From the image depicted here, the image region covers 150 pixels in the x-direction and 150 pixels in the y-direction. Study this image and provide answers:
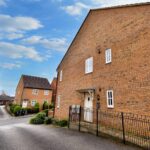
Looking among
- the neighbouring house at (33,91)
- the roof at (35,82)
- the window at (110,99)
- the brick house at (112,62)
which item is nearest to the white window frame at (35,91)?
the neighbouring house at (33,91)

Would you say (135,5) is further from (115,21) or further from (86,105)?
(86,105)

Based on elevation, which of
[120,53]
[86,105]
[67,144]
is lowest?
[67,144]

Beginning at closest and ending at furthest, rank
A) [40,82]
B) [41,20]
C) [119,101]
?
[119,101], [41,20], [40,82]

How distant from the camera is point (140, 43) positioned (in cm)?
1007

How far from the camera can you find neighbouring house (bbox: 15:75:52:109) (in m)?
39.2

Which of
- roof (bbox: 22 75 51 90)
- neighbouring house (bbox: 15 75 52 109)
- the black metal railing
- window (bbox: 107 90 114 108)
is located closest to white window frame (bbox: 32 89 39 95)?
neighbouring house (bbox: 15 75 52 109)

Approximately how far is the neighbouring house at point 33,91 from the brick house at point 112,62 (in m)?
23.3

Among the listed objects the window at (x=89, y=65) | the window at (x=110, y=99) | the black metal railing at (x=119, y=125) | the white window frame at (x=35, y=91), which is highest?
the window at (x=89, y=65)

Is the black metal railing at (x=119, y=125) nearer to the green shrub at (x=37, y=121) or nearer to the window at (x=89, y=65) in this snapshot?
the window at (x=89, y=65)

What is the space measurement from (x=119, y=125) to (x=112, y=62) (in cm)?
481

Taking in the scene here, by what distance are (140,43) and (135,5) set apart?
3214 mm

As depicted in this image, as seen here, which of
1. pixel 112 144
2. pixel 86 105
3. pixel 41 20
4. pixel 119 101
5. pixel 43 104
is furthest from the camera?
pixel 43 104

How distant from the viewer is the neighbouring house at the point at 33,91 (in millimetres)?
39250

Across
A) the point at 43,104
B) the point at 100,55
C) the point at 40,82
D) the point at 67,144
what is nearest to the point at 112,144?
the point at 67,144
